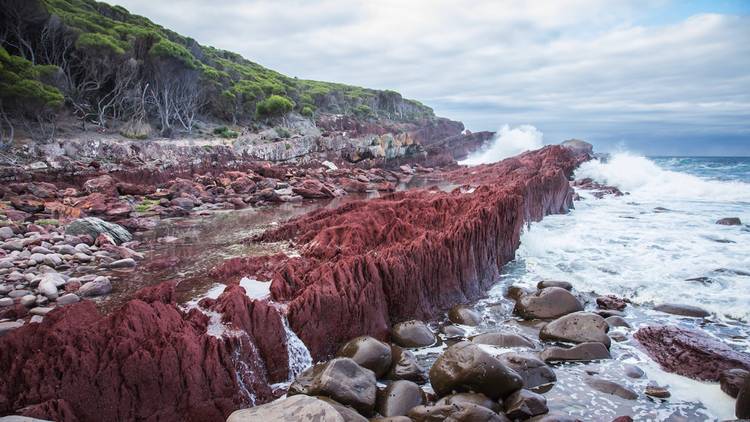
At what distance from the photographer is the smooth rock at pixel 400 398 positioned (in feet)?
17.1

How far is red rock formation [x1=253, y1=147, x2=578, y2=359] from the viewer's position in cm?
693

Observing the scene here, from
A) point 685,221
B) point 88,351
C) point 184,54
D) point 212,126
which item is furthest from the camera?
point 212,126

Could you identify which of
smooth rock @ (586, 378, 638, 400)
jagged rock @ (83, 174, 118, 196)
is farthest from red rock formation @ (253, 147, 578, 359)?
jagged rock @ (83, 174, 118, 196)

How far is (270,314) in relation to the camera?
20.3 feet

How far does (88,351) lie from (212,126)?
42.9 metres

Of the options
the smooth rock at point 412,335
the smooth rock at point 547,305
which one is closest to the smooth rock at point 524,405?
the smooth rock at point 412,335

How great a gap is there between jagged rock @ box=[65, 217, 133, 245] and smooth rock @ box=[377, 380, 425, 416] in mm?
10905

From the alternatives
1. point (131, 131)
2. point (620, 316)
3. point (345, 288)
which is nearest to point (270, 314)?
point (345, 288)

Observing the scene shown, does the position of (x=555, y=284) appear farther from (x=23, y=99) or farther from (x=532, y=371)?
(x=23, y=99)

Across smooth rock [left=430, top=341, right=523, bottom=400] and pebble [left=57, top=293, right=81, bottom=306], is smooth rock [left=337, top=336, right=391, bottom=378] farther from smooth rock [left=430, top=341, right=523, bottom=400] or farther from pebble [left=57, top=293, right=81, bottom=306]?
pebble [left=57, top=293, right=81, bottom=306]

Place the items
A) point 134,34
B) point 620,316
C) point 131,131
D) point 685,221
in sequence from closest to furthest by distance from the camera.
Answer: point 620,316 < point 685,221 < point 131,131 < point 134,34

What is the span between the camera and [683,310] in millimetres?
8398

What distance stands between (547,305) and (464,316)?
170cm

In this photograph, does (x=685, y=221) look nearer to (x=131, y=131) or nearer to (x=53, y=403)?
(x=53, y=403)
